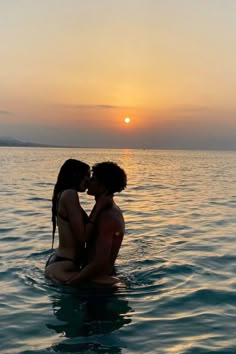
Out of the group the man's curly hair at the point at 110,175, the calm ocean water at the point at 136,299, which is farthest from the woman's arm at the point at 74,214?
the calm ocean water at the point at 136,299

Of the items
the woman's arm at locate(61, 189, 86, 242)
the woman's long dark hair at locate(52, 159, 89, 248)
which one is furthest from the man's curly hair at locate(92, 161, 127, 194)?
the woman's arm at locate(61, 189, 86, 242)

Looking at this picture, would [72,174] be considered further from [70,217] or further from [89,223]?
[89,223]

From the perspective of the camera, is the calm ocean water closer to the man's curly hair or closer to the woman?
the woman

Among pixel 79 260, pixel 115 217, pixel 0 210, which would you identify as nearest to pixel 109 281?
pixel 79 260

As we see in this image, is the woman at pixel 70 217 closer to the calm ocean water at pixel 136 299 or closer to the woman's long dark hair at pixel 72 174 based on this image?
the woman's long dark hair at pixel 72 174

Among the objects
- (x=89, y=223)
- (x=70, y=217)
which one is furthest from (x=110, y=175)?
(x=70, y=217)

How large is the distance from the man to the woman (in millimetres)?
189

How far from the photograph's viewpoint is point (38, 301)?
25.5 feet

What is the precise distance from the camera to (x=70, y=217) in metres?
7.71

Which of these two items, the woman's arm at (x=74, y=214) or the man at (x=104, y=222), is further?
the woman's arm at (x=74, y=214)

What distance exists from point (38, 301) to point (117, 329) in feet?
5.87

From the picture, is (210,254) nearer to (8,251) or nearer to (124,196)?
(8,251)

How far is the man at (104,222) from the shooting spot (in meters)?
7.49

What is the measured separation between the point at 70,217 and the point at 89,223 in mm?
337
